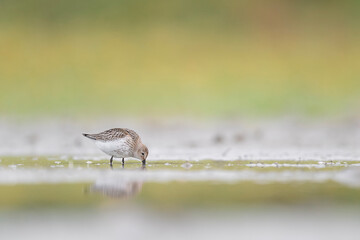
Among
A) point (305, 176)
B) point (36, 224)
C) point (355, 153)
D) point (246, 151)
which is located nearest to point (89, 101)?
point (246, 151)

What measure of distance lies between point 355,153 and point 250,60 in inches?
394

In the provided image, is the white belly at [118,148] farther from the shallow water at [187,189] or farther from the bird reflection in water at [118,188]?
the bird reflection in water at [118,188]

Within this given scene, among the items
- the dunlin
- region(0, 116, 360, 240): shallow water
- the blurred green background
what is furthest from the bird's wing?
the blurred green background

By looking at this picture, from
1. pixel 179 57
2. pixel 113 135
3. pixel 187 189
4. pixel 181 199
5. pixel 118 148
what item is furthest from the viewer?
pixel 179 57

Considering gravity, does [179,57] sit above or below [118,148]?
above

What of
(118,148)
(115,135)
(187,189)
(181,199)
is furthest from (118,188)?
(115,135)

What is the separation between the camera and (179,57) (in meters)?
25.0

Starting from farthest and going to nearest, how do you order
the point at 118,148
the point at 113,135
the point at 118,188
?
the point at 113,135 → the point at 118,148 → the point at 118,188

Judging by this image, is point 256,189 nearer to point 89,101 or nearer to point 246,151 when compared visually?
point 246,151

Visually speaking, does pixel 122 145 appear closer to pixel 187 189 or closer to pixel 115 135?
pixel 115 135

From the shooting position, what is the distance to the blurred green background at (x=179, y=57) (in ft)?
74.6

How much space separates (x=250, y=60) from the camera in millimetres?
24984

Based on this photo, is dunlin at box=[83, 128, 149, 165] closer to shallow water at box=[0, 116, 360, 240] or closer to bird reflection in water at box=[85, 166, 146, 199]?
shallow water at box=[0, 116, 360, 240]

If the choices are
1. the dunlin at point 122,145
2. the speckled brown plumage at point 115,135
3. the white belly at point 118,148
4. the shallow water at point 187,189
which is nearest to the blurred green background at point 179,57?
the shallow water at point 187,189
